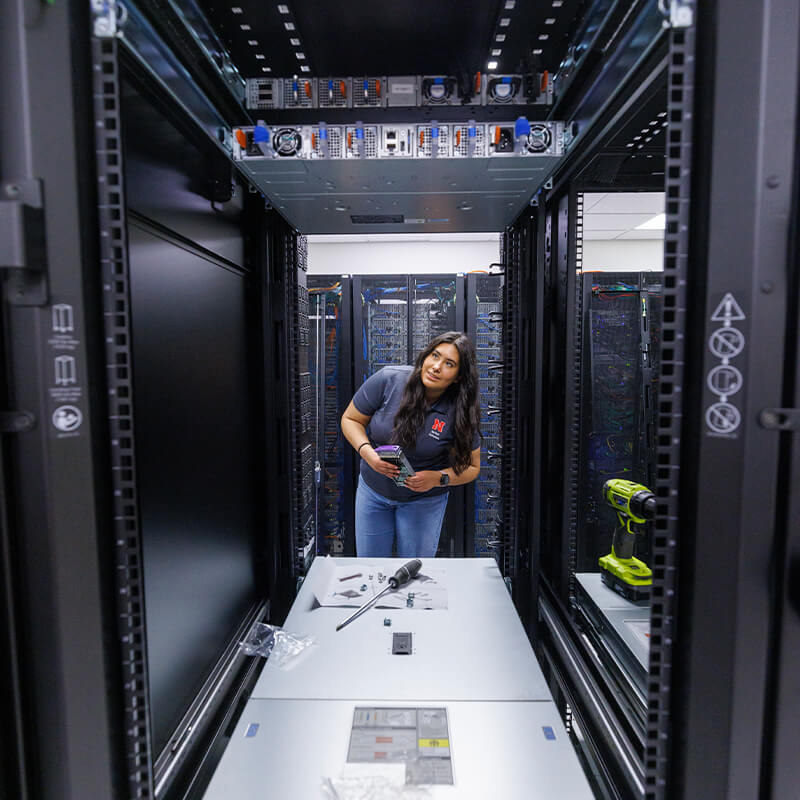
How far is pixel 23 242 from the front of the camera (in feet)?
2.11

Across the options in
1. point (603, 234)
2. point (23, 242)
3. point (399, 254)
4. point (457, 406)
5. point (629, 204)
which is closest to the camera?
point (23, 242)

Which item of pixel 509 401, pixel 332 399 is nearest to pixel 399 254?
pixel 332 399

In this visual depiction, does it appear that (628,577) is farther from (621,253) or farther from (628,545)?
(621,253)

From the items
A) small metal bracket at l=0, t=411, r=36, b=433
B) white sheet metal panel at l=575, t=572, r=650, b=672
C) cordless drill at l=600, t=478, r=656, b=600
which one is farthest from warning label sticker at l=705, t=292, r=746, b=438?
small metal bracket at l=0, t=411, r=36, b=433

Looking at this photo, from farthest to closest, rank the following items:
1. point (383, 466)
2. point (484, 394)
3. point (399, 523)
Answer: point (484, 394) → point (399, 523) → point (383, 466)

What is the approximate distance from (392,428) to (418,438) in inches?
6.1

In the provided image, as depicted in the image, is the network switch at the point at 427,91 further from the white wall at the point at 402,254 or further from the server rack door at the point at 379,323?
the white wall at the point at 402,254

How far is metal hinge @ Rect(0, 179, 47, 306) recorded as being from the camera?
2.11 feet

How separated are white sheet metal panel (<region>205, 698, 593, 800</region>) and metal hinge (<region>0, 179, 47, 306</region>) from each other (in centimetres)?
94

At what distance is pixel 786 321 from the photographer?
67 cm

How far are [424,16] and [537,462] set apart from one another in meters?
1.18

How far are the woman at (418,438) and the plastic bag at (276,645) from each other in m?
0.97

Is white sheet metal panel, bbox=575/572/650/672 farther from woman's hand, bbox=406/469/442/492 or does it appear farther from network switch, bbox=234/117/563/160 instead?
network switch, bbox=234/117/563/160

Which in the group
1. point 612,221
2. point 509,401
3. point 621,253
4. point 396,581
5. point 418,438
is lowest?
point 396,581
